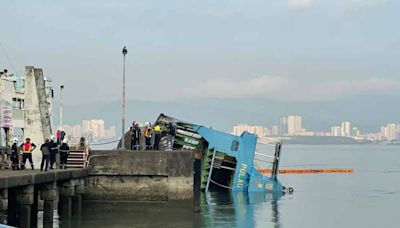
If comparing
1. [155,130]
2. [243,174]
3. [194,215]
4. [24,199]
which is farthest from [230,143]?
[24,199]

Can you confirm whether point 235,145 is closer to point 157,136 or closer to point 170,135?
point 170,135

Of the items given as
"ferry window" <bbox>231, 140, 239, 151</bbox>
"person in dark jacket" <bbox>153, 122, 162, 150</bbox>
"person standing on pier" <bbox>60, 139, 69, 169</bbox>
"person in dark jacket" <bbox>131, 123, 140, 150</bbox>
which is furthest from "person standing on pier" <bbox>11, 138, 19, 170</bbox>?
"ferry window" <bbox>231, 140, 239, 151</bbox>

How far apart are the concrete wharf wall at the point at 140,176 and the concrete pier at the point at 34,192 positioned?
0.86 metres

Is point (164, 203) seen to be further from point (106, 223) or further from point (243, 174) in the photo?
point (243, 174)

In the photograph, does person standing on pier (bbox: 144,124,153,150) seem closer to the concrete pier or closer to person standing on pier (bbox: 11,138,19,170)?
the concrete pier

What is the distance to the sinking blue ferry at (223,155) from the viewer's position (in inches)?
1779

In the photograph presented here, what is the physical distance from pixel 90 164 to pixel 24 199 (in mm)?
7425

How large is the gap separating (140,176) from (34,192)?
5.67 m

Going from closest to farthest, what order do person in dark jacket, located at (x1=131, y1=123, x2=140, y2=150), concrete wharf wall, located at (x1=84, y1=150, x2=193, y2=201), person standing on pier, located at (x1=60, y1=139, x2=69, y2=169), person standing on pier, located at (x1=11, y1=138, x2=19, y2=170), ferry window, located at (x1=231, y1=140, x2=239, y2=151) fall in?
person standing on pier, located at (x1=11, y1=138, x2=19, y2=170) < person standing on pier, located at (x1=60, y1=139, x2=69, y2=169) < concrete wharf wall, located at (x1=84, y1=150, x2=193, y2=201) < person in dark jacket, located at (x1=131, y1=123, x2=140, y2=150) < ferry window, located at (x1=231, y1=140, x2=239, y2=151)

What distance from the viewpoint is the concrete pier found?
939 inches

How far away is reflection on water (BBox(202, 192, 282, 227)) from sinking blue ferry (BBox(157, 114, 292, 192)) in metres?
0.68

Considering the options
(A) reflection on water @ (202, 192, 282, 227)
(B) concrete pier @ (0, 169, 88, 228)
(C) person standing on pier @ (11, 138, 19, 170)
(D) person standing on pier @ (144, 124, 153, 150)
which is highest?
(D) person standing on pier @ (144, 124, 153, 150)

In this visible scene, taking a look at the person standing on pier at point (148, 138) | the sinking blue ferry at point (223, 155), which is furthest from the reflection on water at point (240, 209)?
the person standing on pier at point (148, 138)

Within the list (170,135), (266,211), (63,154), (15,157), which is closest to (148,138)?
(170,135)
